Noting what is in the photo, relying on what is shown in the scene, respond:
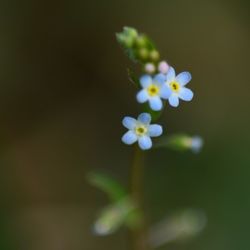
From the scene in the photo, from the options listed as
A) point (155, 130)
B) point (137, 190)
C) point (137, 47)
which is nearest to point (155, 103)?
point (155, 130)

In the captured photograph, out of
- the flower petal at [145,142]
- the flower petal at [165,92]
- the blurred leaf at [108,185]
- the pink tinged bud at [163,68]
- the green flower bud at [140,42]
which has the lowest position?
the flower petal at [145,142]

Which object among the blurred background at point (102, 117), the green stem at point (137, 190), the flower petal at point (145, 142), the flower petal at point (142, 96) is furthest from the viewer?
the blurred background at point (102, 117)

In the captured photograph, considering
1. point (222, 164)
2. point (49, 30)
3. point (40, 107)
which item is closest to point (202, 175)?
point (222, 164)

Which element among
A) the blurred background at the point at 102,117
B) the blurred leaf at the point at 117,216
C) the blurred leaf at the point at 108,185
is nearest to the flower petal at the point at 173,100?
the blurred leaf at the point at 108,185

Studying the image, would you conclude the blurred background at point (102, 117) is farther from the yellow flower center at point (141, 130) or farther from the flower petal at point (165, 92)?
the flower petal at point (165, 92)

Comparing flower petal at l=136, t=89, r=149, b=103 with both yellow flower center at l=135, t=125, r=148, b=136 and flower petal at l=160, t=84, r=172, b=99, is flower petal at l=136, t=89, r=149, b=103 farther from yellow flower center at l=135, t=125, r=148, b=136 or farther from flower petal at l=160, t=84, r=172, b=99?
yellow flower center at l=135, t=125, r=148, b=136

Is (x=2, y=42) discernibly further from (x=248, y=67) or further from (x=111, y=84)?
(x=248, y=67)

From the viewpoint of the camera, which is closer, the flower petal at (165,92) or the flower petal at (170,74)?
the flower petal at (165,92)
